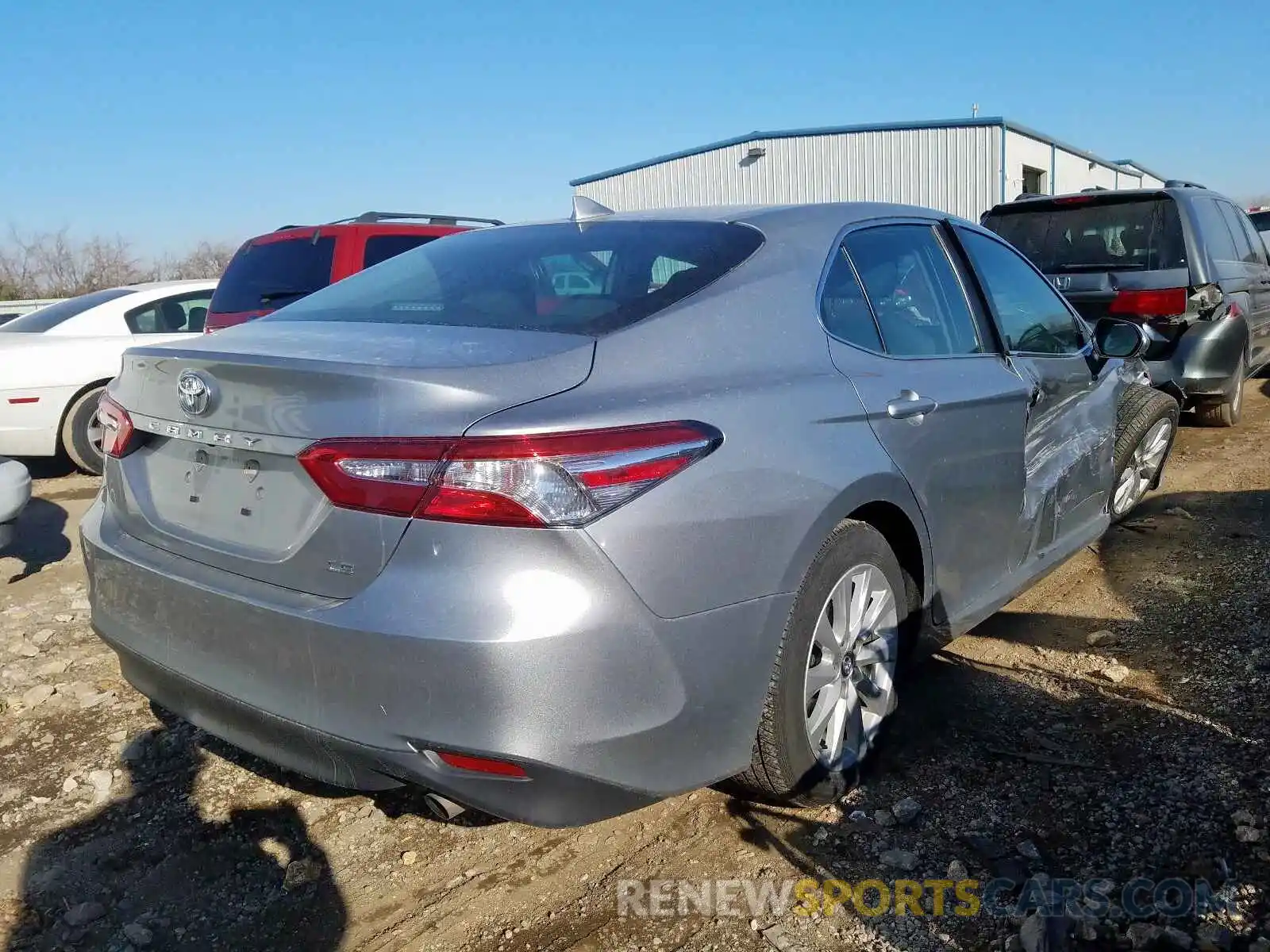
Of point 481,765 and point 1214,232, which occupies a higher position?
point 1214,232

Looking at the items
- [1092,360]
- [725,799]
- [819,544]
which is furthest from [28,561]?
[1092,360]

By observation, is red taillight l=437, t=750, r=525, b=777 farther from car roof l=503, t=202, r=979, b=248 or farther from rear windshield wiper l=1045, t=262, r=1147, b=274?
rear windshield wiper l=1045, t=262, r=1147, b=274

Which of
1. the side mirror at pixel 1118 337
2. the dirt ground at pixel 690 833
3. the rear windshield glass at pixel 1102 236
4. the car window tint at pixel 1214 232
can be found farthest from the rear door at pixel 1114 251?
the dirt ground at pixel 690 833

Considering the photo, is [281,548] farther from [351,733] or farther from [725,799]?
[725,799]

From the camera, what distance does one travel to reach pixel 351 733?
6.76 ft

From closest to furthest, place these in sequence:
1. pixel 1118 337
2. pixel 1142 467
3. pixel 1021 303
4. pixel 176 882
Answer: pixel 176 882
pixel 1021 303
pixel 1118 337
pixel 1142 467

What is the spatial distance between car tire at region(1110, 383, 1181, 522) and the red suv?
4.20m

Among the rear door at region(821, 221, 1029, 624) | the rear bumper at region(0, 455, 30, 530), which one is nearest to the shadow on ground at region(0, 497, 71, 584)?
the rear bumper at region(0, 455, 30, 530)

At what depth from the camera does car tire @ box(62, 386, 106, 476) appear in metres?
7.55

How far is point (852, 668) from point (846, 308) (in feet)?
3.30

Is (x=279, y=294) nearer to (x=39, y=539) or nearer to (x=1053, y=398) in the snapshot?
(x=39, y=539)

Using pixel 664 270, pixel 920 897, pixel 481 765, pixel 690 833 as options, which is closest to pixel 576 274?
pixel 664 270

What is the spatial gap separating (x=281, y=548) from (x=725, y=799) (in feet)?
4.66

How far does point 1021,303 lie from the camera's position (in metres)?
3.88
